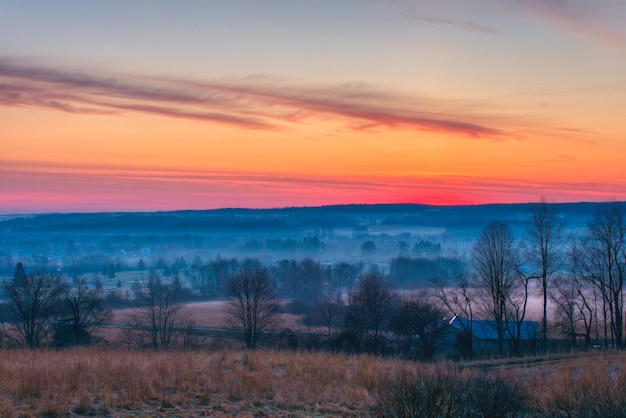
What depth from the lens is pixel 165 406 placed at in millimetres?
12617

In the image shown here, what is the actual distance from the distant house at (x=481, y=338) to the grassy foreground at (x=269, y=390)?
1856 centimetres

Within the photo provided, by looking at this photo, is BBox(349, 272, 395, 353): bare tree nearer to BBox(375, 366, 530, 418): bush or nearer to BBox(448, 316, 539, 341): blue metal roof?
BBox(448, 316, 539, 341): blue metal roof

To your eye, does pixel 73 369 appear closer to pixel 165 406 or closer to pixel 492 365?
pixel 165 406

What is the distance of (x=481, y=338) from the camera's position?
40062mm

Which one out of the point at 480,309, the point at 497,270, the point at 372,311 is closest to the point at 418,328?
the point at 372,311

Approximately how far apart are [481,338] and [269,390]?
29.3 meters

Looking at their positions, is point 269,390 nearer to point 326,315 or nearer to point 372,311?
point 372,311

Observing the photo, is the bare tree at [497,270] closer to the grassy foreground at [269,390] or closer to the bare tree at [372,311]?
the bare tree at [372,311]

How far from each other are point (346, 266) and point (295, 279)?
15.6m

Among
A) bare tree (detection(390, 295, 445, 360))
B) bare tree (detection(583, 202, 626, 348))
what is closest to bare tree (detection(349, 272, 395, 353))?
bare tree (detection(390, 295, 445, 360))

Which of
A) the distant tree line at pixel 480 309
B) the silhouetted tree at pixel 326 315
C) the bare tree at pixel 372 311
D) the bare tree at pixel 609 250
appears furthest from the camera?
the silhouetted tree at pixel 326 315

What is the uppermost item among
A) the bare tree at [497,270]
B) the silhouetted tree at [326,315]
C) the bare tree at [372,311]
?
the bare tree at [497,270]

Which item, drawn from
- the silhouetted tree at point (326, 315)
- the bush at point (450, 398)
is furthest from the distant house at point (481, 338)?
the bush at point (450, 398)

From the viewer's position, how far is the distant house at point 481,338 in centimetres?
3581
